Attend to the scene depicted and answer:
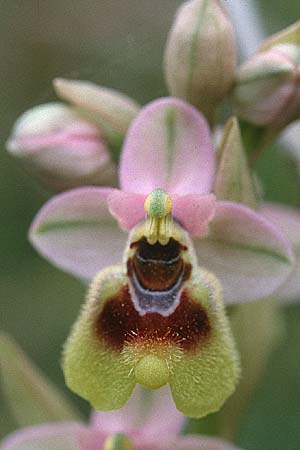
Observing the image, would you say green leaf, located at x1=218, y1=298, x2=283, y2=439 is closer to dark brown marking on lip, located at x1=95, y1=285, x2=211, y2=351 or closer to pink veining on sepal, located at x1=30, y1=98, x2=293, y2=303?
pink veining on sepal, located at x1=30, y1=98, x2=293, y2=303

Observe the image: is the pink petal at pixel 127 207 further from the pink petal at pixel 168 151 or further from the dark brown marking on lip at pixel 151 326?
the dark brown marking on lip at pixel 151 326

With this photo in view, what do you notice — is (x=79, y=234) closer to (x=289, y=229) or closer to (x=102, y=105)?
(x=102, y=105)

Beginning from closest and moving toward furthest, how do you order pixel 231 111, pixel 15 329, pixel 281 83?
pixel 281 83
pixel 231 111
pixel 15 329

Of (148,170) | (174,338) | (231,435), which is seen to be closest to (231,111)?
(148,170)

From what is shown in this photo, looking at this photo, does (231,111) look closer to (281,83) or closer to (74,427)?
(281,83)

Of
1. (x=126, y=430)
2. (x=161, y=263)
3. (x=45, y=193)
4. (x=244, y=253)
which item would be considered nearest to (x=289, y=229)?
A: (x=244, y=253)
